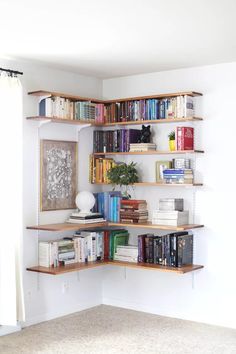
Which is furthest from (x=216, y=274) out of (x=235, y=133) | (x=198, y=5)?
(x=198, y=5)

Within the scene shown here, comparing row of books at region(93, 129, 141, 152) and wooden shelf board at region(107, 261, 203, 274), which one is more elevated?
row of books at region(93, 129, 141, 152)

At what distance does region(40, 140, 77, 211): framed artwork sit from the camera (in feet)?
17.3

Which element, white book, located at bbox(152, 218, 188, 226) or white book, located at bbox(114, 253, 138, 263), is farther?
white book, located at bbox(114, 253, 138, 263)

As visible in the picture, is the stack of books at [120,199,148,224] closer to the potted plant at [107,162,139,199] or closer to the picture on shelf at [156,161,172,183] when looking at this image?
the potted plant at [107,162,139,199]

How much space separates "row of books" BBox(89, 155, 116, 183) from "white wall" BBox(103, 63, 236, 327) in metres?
0.43

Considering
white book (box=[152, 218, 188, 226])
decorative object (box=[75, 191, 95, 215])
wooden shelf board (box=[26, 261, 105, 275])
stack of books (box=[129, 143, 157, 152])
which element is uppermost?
stack of books (box=[129, 143, 157, 152])

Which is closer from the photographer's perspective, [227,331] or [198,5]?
[198,5]

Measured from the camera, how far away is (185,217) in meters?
5.28

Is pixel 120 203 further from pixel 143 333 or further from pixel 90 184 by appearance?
pixel 143 333

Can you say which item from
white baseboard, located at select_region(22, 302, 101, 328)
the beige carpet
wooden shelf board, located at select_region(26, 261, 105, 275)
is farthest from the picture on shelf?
white baseboard, located at select_region(22, 302, 101, 328)

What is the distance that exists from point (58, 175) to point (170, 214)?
1.20 m

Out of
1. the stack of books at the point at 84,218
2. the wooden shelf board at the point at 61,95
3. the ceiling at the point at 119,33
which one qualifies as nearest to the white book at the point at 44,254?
the stack of books at the point at 84,218

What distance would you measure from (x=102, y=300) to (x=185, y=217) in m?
1.51

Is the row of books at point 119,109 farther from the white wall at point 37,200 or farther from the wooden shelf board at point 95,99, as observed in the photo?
the white wall at point 37,200
